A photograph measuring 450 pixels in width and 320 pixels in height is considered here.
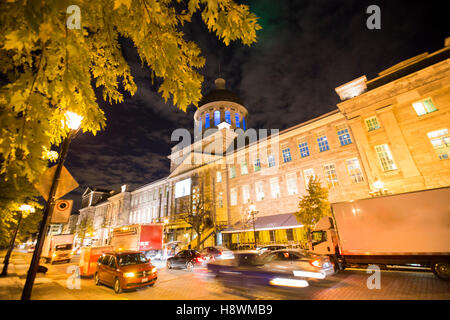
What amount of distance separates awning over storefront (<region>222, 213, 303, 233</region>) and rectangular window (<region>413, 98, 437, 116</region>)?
14249 millimetres

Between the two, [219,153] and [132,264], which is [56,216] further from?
[219,153]

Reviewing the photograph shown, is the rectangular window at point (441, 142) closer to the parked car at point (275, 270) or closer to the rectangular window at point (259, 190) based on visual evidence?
the parked car at point (275, 270)

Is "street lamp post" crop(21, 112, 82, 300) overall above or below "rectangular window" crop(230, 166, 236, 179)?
below

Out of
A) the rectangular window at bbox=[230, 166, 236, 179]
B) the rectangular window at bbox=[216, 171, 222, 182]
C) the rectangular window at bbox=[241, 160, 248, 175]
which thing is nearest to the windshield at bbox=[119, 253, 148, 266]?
the rectangular window at bbox=[241, 160, 248, 175]

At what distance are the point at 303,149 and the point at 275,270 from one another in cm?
1847

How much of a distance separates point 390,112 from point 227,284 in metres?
19.7

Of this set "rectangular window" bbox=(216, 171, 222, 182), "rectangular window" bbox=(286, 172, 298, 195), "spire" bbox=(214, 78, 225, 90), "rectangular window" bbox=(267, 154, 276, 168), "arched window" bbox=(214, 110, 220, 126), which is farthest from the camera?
"spire" bbox=(214, 78, 225, 90)

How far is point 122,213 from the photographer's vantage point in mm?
53938

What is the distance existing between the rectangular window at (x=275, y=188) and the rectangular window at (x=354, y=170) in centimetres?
793

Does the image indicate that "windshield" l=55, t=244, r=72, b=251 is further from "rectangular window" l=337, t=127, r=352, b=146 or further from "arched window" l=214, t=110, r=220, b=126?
"rectangular window" l=337, t=127, r=352, b=146

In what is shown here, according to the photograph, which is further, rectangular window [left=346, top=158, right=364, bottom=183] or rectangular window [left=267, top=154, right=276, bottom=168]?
rectangular window [left=267, top=154, right=276, bottom=168]

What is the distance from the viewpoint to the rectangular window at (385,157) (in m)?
17.3

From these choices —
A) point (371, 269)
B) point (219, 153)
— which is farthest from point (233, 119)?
point (371, 269)

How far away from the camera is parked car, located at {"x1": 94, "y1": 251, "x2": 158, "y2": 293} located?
28.6ft
